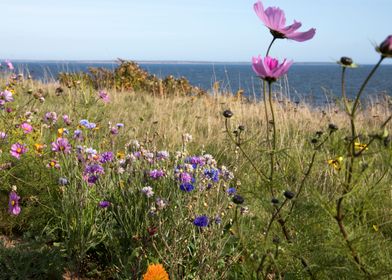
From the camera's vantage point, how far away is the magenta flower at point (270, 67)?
1.68m

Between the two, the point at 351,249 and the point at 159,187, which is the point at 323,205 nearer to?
the point at 351,249

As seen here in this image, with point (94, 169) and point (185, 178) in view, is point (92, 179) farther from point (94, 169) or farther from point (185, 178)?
point (185, 178)

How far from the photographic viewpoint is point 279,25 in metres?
1.77

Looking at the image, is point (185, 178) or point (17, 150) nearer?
point (185, 178)

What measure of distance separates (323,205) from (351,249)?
187 mm

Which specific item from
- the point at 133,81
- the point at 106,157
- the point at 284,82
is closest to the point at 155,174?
the point at 106,157

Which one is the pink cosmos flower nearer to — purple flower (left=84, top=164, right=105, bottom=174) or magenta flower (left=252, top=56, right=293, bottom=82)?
purple flower (left=84, top=164, right=105, bottom=174)

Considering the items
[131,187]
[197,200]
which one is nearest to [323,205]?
[197,200]

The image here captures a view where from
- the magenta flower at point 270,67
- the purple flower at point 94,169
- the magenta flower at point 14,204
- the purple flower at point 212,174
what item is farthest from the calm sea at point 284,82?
the magenta flower at point 14,204

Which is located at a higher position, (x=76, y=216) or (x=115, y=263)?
(x=76, y=216)

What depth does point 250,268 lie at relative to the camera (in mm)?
2133

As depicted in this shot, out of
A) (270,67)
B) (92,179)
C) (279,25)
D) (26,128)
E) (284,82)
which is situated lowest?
(92,179)

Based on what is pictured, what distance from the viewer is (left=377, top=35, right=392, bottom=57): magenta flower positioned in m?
1.42

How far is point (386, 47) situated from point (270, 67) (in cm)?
41
